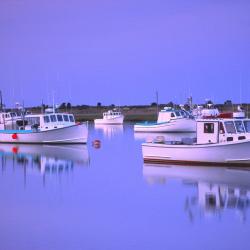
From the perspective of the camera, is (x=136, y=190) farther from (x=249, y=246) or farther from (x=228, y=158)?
(x=249, y=246)

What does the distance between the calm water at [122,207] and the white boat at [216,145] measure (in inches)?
21.6

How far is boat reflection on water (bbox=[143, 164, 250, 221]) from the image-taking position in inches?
687

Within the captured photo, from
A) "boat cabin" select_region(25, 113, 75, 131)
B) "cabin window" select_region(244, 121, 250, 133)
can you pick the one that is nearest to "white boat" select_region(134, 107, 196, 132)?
"boat cabin" select_region(25, 113, 75, 131)

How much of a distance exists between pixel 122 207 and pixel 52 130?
23.3 meters

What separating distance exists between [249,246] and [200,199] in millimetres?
5626

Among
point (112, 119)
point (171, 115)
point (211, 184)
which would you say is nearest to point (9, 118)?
point (171, 115)

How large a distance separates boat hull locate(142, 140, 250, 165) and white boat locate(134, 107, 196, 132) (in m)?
27.4

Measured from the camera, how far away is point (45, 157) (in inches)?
1332

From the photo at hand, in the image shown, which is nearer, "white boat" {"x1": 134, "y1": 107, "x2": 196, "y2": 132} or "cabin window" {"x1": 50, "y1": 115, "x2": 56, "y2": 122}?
"cabin window" {"x1": 50, "y1": 115, "x2": 56, "y2": 122}

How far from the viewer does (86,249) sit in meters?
13.3

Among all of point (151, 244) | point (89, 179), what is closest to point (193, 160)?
point (89, 179)

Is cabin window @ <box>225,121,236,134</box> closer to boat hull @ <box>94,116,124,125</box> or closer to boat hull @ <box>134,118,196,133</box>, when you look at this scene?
boat hull @ <box>134,118,196,133</box>

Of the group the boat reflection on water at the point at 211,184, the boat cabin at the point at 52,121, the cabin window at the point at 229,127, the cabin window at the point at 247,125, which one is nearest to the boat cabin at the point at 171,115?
the boat cabin at the point at 52,121

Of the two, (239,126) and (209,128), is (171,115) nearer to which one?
(209,128)
